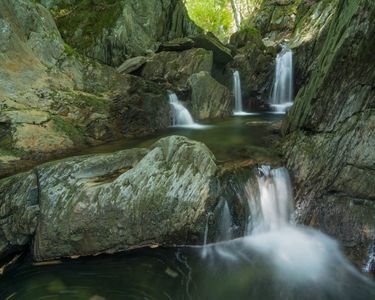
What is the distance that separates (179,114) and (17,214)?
9159 millimetres

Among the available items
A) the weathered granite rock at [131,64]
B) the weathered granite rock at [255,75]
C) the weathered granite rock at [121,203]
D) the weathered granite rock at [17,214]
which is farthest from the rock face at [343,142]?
the weathered granite rock at [255,75]

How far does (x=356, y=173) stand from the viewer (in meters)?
6.14

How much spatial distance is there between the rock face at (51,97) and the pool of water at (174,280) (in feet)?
12.1

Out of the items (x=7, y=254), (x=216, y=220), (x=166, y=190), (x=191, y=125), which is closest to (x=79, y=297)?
(x=7, y=254)

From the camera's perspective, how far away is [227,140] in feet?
32.0

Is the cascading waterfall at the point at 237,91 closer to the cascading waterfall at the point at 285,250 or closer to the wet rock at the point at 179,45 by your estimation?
the wet rock at the point at 179,45

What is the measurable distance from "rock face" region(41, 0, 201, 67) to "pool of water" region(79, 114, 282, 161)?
22.1ft

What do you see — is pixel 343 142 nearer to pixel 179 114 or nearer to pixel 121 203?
pixel 121 203

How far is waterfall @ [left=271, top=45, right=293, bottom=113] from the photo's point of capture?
62.3 feet

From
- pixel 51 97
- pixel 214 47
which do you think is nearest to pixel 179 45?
pixel 214 47

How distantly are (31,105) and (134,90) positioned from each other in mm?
4070

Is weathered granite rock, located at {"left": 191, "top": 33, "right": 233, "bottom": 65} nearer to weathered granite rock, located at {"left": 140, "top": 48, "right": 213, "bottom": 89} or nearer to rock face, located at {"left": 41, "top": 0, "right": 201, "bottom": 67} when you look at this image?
weathered granite rock, located at {"left": 140, "top": 48, "right": 213, "bottom": 89}

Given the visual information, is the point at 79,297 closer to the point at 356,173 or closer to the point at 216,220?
→ the point at 216,220

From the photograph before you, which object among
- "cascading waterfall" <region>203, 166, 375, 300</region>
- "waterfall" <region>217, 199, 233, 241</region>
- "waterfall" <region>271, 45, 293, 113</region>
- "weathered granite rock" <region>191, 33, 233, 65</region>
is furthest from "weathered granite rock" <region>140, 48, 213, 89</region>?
"waterfall" <region>217, 199, 233, 241</region>
